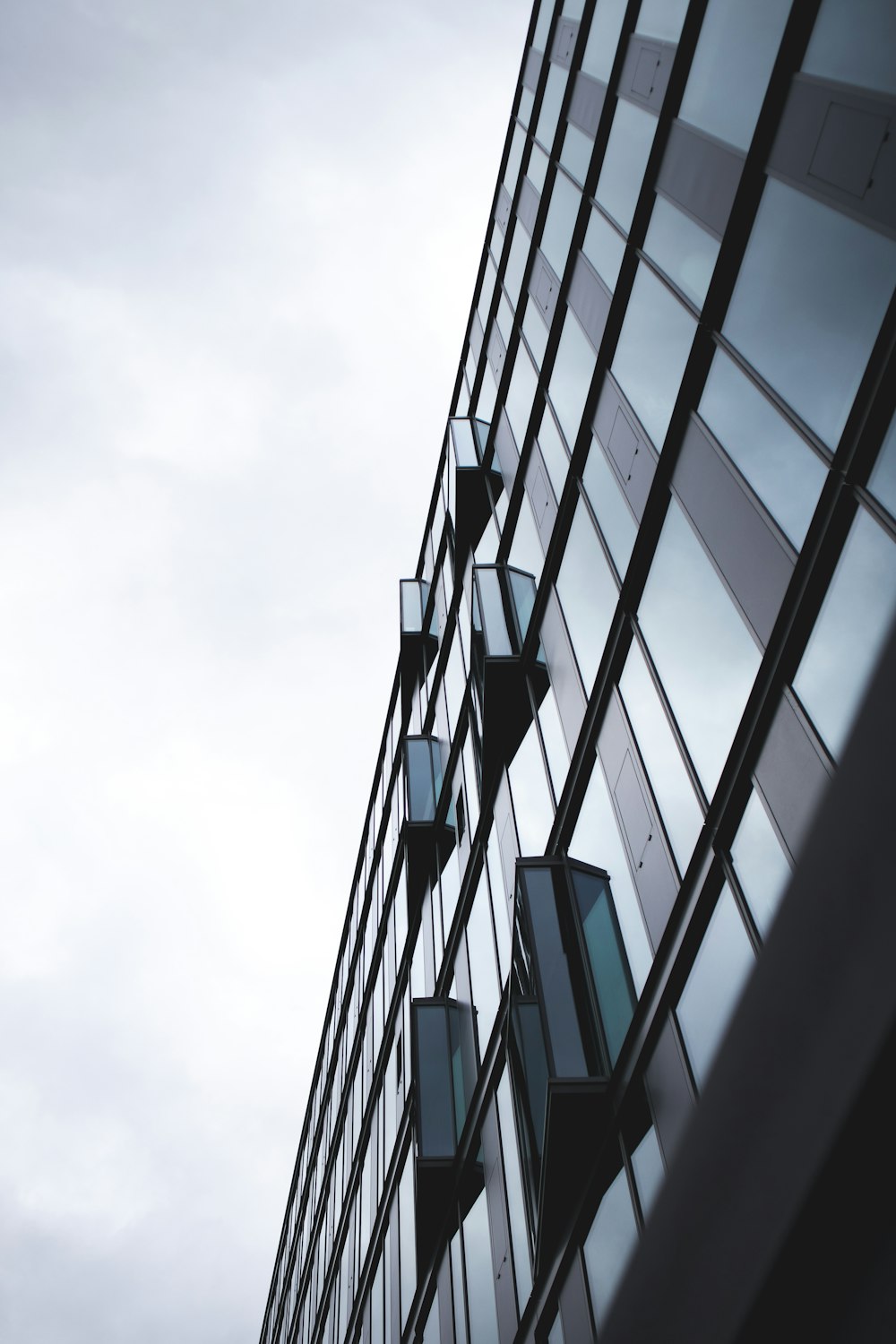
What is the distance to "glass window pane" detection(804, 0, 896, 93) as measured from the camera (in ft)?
23.2

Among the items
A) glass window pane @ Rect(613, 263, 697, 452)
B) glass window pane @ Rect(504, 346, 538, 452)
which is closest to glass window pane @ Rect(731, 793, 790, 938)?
glass window pane @ Rect(613, 263, 697, 452)

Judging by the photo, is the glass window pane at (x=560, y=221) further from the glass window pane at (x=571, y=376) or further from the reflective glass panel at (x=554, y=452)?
the reflective glass panel at (x=554, y=452)

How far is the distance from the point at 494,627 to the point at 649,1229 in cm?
1284

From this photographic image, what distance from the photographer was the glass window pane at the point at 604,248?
44.8 feet

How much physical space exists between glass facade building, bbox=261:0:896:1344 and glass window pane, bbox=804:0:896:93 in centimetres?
4

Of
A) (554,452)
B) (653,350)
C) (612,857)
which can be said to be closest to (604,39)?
(554,452)

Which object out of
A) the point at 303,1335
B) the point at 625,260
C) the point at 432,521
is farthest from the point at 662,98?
the point at 303,1335

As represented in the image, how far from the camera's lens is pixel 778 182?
29.0 ft

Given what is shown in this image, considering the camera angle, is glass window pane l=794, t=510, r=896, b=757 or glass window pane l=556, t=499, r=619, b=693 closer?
glass window pane l=794, t=510, r=896, b=757

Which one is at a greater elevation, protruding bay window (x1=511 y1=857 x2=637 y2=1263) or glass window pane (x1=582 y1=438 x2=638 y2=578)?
glass window pane (x1=582 y1=438 x2=638 y2=578)

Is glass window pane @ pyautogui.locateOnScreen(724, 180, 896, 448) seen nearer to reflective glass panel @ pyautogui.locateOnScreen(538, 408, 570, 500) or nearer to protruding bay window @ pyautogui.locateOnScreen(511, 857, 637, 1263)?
reflective glass panel @ pyautogui.locateOnScreen(538, 408, 570, 500)

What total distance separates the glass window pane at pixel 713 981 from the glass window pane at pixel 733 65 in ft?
24.1

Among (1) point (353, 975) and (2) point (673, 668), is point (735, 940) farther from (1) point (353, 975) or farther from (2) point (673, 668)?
(1) point (353, 975)

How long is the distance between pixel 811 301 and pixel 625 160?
7.25m
